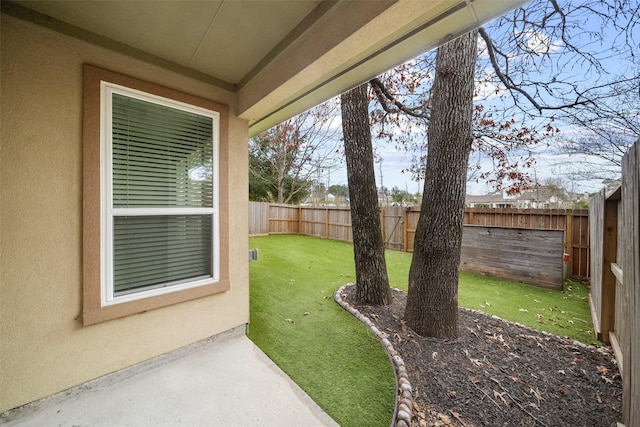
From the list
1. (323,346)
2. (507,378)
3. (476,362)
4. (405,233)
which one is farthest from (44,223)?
(405,233)

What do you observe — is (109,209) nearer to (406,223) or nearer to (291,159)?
(406,223)

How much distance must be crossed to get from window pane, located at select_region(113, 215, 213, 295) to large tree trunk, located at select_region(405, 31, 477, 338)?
8.67ft

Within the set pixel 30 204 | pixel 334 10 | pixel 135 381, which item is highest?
pixel 334 10

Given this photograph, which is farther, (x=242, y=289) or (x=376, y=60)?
(x=242, y=289)

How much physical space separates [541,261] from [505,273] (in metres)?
0.73

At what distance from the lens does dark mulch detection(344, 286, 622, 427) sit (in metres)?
2.06

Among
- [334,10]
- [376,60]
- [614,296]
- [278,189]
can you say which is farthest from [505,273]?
[278,189]

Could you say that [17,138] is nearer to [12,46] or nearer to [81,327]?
[12,46]

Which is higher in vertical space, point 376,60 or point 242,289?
point 376,60

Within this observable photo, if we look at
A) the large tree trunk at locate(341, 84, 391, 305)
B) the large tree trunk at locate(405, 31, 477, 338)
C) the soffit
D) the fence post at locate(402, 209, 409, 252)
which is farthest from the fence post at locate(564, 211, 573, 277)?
the soffit

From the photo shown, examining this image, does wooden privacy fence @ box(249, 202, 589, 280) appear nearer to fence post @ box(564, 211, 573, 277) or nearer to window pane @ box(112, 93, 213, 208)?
fence post @ box(564, 211, 573, 277)

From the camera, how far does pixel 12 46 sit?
1.72 metres

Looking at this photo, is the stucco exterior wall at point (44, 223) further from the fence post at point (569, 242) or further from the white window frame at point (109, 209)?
the fence post at point (569, 242)

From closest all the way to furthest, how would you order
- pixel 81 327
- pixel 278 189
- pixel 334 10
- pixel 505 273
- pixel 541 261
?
pixel 334 10
pixel 81 327
pixel 541 261
pixel 505 273
pixel 278 189
